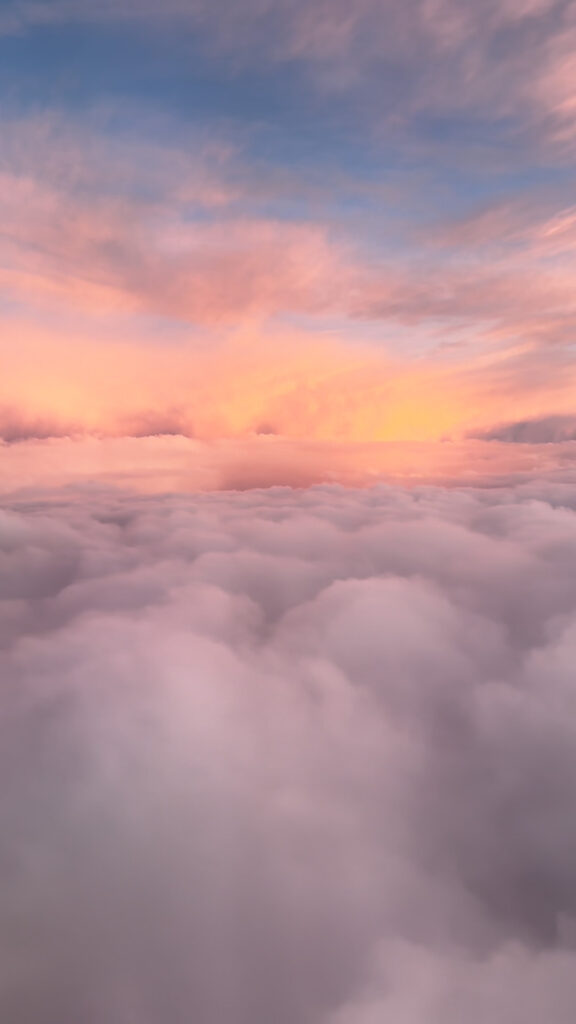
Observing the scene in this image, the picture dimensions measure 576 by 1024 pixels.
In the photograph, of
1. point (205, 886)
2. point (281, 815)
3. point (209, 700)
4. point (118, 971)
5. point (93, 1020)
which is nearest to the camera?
point (93, 1020)

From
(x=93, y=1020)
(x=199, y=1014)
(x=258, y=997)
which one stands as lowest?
(x=199, y=1014)

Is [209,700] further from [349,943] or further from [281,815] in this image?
[349,943]

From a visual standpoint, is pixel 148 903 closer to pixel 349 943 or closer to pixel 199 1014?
pixel 199 1014

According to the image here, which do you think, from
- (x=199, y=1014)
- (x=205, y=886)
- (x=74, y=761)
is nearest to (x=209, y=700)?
(x=74, y=761)

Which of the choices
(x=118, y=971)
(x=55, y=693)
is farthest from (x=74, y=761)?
(x=118, y=971)

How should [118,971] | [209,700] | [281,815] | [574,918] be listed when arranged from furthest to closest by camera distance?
[209,700] < [281,815] < [574,918] < [118,971]

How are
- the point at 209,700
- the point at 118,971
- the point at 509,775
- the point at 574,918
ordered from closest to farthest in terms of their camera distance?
the point at 118,971
the point at 574,918
the point at 509,775
the point at 209,700

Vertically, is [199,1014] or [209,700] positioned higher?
[209,700]

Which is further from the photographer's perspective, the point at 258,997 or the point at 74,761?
the point at 74,761

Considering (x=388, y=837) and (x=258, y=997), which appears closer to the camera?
(x=258, y=997)
